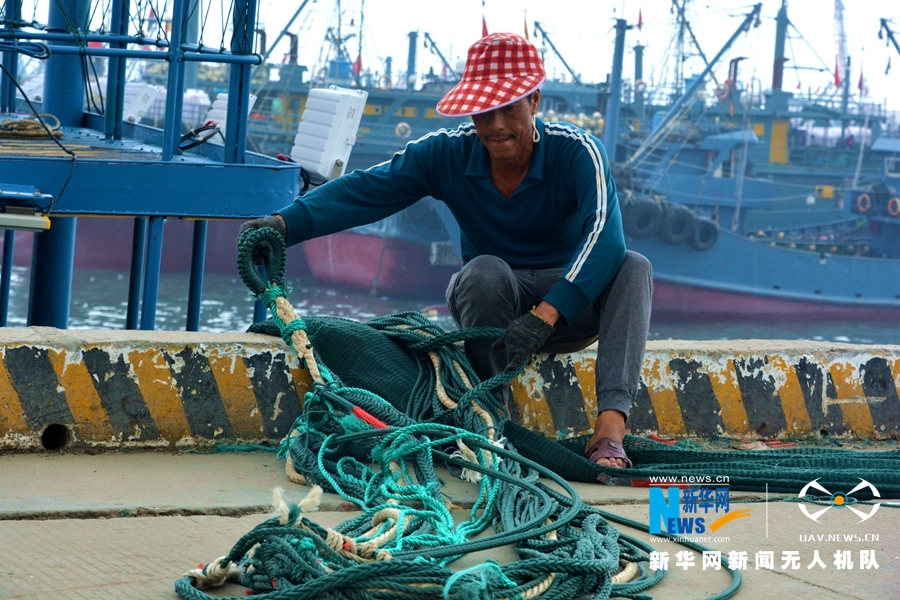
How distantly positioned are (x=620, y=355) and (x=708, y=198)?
3183 cm

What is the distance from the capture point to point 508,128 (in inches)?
114

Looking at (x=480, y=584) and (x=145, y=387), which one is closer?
(x=480, y=584)

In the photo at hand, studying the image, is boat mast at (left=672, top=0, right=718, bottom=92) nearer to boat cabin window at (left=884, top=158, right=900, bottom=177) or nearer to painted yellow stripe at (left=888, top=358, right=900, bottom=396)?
boat cabin window at (left=884, top=158, right=900, bottom=177)

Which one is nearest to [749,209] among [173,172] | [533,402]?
[173,172]

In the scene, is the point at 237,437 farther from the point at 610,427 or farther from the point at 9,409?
the point at 610,427

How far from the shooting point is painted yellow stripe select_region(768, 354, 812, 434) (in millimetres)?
3486

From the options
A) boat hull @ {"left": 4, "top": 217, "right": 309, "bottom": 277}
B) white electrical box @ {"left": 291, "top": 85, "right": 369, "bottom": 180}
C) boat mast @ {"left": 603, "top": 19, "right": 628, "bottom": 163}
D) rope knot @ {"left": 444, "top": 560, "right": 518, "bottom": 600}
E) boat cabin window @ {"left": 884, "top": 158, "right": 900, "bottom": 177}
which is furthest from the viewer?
boat cabin window @ {"left": 884, "top": 158, "right": 900, "bottom": 177}

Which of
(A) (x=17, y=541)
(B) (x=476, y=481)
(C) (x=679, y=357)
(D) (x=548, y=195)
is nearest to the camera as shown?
(A) (x=17, y=541)

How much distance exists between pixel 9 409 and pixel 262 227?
0.83 m

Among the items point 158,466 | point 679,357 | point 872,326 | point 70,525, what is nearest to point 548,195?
point 679,357

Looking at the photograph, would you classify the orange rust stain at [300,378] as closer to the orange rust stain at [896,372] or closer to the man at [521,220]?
the man at [521,220]

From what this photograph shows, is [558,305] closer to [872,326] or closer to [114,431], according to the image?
[114,431]

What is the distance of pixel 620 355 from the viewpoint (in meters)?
2.95

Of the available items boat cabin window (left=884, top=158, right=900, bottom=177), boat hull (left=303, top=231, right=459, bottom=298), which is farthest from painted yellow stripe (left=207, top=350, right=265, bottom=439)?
boat cabin window (left=884, top=158, right=900, bottom=177)
